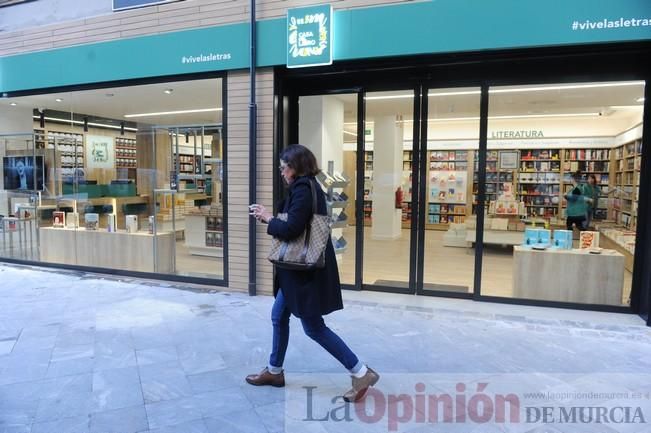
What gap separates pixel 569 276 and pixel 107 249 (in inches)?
248

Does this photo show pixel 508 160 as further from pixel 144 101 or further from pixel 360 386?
pixel 144 101

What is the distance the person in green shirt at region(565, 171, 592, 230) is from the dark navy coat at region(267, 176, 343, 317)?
13.2 ft

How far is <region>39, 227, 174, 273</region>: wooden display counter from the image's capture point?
708cm

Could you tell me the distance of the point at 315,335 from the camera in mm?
3223

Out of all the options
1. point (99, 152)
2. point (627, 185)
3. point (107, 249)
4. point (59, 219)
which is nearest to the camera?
point (627, 185)

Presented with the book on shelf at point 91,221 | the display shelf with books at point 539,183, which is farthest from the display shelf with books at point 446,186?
the book on shelf at point 91,221

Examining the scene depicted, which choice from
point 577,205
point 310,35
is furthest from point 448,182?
point 310,35

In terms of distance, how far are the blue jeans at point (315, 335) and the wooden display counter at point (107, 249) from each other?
158 inches

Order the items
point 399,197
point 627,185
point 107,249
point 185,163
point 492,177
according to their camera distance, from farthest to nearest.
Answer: point 107,249 < point 185,163 < point 399,197 < point 492,177 < point 627,185

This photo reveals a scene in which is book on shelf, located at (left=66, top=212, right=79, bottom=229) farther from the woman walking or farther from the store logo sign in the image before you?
the woman walking

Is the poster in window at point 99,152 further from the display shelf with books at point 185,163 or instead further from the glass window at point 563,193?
the glass window at point 563,193

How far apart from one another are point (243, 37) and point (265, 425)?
4412 millimetres

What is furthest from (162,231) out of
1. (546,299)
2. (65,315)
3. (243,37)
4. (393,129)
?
(546,299)

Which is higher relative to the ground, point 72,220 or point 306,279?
point 306,279
